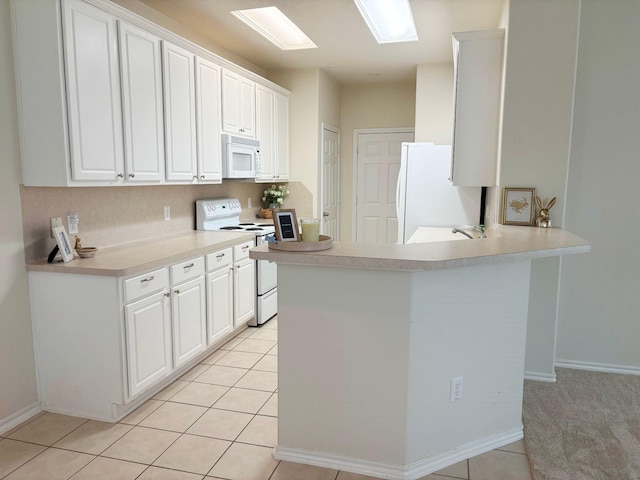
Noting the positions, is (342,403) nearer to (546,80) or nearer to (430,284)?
(430,284)

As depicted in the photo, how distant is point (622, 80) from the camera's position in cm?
308

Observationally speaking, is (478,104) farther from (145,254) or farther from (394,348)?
(145,254)

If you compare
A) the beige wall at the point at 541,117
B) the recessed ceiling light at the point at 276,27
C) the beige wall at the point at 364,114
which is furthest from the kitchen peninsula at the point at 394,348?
the beige wall at the point at 364,114

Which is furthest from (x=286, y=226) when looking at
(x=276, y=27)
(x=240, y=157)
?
(x=276, y=27)

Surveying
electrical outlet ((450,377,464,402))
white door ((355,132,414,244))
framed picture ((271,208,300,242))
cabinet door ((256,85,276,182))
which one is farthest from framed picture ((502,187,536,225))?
white door ((355,132,414,244))

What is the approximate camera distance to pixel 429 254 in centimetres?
206

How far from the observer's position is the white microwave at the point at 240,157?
14.0 ft

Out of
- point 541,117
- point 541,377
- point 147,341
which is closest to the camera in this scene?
point 147,341

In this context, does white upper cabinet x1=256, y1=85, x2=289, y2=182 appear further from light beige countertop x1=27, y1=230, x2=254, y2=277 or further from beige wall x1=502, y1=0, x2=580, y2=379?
beige wall x1=502, y1=0, x2=580, y2=379

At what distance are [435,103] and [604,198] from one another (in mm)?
2785

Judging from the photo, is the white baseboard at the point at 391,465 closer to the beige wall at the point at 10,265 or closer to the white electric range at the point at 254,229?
the beige wall at the point at 10,265

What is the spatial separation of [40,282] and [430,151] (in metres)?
3.49

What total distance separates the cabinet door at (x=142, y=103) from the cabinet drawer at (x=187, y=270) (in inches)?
24.9

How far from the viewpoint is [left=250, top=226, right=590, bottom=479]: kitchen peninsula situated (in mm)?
2096
